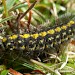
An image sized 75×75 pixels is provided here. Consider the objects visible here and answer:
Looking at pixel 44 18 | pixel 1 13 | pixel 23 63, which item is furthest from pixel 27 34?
pixel 44 18

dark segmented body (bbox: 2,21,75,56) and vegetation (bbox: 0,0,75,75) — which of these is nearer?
dark segmented body (bbox: 2,21,75,56)

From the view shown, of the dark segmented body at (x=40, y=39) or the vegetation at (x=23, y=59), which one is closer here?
the dark segmented body at (x=40, y=39)

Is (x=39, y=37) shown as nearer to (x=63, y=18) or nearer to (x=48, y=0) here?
(x=63, y=18)

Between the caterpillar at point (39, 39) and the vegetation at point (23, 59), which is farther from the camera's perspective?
the vegetation at point (23, 59)

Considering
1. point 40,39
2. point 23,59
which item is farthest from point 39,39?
point 23,59

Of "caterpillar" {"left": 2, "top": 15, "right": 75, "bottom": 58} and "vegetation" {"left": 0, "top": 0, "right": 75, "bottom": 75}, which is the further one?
"vegetation" {"left": 0, "top": 0, "right": 75, "bottom": 75}

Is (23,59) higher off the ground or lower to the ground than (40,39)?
lower

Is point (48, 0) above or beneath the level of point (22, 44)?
above

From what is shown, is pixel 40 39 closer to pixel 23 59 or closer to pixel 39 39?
pixel 39 39
